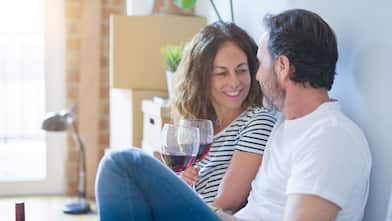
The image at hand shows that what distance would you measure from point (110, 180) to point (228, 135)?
1.98ft

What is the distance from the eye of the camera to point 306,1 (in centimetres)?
187

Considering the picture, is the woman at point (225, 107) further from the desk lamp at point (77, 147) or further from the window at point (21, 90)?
the window at point (21, 90)

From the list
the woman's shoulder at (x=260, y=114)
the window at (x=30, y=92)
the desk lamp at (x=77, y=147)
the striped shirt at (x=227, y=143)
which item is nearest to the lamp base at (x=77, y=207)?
the desk lamp at (x=77, y=147)

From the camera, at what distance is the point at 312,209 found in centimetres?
131

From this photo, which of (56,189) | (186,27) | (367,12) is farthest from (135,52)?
(367,12)

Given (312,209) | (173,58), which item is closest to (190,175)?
(312,209)

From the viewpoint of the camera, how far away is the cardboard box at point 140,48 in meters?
2.93

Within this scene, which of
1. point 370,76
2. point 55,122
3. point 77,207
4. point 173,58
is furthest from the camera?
point 77,207

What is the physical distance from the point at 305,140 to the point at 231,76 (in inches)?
21.8

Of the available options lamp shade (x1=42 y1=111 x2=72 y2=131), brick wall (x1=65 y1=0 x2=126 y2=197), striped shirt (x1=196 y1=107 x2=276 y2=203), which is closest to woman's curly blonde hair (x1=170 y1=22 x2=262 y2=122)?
striped shirt (x1=196 y1=107 x2=276 y2=203)

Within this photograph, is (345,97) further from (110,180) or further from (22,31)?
(22,31)

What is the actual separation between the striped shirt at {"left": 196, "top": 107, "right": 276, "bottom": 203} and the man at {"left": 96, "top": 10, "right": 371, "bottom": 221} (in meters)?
0.20

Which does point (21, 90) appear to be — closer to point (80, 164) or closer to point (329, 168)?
point (80, 164)

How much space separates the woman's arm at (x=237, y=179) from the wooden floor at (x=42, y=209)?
5.86 ft
